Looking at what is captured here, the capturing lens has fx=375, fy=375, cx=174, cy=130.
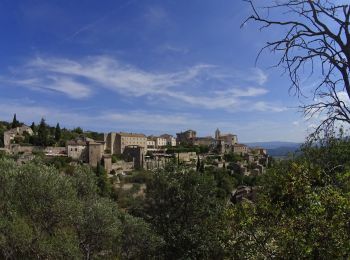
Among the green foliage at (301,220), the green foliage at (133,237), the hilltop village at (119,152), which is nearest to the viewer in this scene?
the green foliage at (301,220)

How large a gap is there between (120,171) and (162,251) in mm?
63016

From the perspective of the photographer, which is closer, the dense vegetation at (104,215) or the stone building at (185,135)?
the dense vegetation at (104,215)

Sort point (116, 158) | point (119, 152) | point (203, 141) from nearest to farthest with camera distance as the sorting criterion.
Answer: point (116, 158), point (119, 152), point (203, 141)

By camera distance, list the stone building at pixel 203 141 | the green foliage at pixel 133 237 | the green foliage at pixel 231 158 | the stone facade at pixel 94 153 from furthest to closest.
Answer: the stone building at pixel 203 141
the green foliage at pixel 231 158
the stone facade at pixel 94 153
the green foliage at pixel 133 237

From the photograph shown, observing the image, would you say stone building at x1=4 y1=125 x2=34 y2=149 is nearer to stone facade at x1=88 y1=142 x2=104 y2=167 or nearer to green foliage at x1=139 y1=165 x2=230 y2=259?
stone facade at x1=88 y1=142 x2=104 y2=167

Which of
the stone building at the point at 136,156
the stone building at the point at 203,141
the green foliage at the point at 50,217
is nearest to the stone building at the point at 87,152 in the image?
the stone building at the point at 136,156

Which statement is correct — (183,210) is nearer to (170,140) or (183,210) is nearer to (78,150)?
(78,150)

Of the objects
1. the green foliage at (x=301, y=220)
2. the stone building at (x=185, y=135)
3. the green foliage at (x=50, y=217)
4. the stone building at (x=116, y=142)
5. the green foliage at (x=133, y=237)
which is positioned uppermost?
the stone building at (x=185, y=135)

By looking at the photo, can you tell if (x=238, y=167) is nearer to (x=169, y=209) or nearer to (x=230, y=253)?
(x=169, y=209)

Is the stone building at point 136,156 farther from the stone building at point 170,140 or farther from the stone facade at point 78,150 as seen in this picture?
the stone building at point 170,140

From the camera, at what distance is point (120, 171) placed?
253 ft

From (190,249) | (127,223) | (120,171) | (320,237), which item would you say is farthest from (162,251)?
(120,171)

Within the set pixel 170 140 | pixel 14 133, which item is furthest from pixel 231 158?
pixel 14 133

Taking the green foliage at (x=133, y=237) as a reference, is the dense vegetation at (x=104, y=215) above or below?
above
